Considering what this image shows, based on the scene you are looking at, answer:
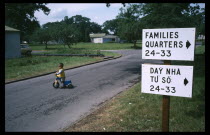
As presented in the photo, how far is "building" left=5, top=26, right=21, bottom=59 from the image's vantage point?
26.1 meters

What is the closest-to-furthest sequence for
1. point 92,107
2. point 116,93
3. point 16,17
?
1. point 92,107
2. point 116,93
3. point 16,17

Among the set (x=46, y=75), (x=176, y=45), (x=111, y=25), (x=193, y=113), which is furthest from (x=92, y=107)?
(x=111, y=25)

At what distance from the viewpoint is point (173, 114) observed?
5.78m

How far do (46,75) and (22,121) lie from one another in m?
8.34

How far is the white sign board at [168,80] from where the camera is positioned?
321 centimetres

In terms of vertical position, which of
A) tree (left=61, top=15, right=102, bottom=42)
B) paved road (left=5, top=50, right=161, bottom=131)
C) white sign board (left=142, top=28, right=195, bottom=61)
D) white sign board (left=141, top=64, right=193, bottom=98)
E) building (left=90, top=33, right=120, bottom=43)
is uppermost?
tree (left=61, top=15, right=102, bottom=42)

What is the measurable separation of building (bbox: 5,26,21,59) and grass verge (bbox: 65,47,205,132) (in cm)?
2299

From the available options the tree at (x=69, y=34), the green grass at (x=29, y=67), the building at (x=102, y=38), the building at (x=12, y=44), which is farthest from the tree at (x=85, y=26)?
the green grass at (x=29, y=67)

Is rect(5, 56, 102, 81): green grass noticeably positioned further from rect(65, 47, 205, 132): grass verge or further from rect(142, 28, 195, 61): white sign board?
rect(142, 28, 195, 61): white sign board

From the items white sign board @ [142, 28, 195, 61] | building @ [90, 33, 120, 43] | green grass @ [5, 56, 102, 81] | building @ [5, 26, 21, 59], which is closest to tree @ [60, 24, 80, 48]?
building @ [5, 26, 21, 59]

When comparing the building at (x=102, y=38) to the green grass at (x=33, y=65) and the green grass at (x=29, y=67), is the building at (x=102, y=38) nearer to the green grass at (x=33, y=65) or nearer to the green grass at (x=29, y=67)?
the green grass at (x=33, y=65)

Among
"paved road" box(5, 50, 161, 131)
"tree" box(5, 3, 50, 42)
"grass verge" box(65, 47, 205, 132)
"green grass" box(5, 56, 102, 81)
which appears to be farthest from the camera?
"tree" box(5, 3, 50, 42)

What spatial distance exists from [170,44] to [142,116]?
306 centimetres

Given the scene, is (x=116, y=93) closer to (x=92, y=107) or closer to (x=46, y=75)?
(x=92, y=107)
